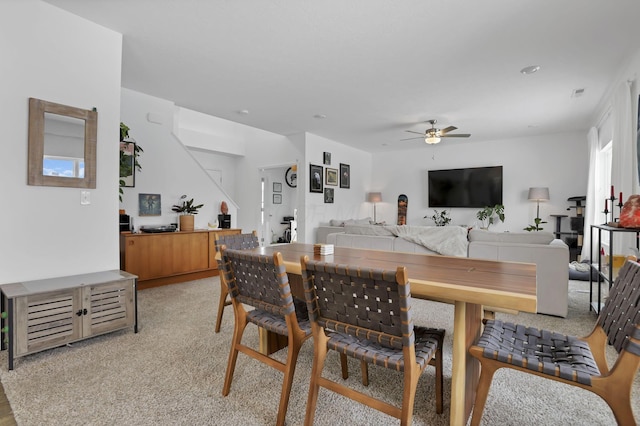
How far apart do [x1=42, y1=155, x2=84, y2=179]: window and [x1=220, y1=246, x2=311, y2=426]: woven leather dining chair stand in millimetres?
1782

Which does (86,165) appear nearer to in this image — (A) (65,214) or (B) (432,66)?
(A) (65,214)

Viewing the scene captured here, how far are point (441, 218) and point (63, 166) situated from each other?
7061 mm

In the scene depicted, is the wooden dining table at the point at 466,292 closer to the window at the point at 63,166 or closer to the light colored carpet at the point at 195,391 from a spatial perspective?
the light colored carpet at the point at 195,391

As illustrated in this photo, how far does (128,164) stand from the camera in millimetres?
4008

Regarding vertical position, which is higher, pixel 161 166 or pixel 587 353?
pixel 161 166

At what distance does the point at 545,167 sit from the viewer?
Result: 6.58 metres

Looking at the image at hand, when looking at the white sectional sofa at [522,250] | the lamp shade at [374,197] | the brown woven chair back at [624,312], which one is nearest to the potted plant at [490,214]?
the lamp shade at [374,197]

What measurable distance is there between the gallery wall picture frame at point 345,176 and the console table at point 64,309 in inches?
213

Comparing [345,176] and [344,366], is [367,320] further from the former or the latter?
[345,176]

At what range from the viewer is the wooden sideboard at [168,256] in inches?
151

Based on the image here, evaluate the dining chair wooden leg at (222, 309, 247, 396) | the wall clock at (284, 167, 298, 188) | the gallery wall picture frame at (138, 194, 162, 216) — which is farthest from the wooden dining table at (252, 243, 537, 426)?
the wall clock at (284, 167, 298, 188)

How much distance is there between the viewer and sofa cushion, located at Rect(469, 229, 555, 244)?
3.19m

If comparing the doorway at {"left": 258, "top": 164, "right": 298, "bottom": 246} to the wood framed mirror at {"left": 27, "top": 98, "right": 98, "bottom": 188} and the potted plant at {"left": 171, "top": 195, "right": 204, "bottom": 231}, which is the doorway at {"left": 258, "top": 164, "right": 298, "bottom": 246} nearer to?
the potted plant at {"left": 171, "top": 195, "right": 204, "bottom": 231}

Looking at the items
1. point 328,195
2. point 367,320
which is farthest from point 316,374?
point 328,195
